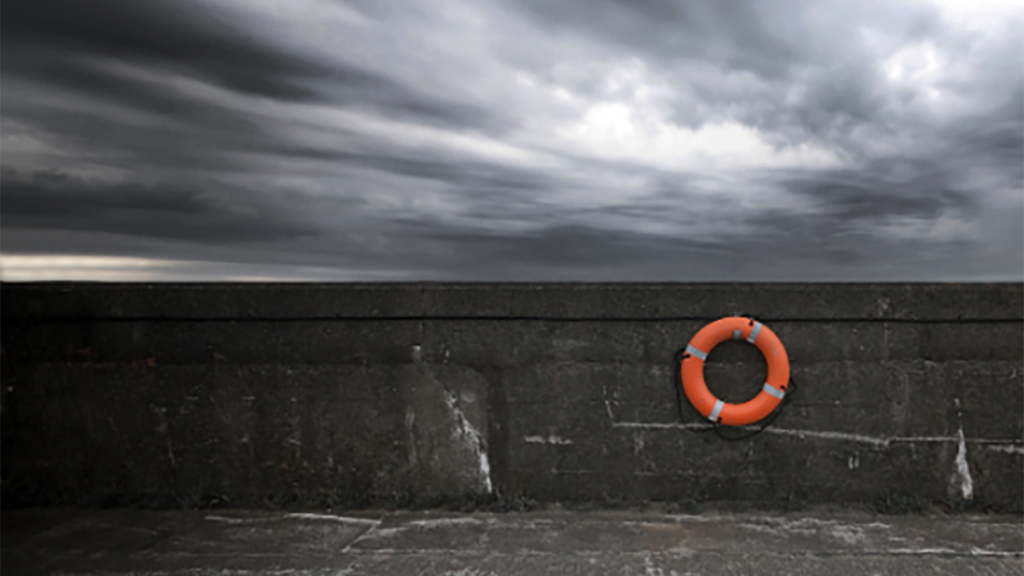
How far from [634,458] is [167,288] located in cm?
320

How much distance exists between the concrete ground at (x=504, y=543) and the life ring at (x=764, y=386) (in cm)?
60

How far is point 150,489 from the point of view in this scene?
3.97m

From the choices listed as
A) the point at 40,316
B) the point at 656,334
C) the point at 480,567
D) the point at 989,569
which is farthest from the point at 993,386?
the point at 40,316

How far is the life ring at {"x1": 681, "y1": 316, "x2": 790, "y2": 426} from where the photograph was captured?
368cm

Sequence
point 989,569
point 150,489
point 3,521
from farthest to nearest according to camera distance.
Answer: point 150,489 < point 3,521 < point 989,569

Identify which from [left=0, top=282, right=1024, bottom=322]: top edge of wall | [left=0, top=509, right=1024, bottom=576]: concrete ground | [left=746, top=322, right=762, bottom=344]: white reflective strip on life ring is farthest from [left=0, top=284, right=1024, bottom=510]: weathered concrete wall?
[left=0, top=509, right=1024, bottom=576]: concrete ground

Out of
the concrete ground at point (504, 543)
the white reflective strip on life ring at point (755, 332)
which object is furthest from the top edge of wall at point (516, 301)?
the concrete ground at point (504, 543)

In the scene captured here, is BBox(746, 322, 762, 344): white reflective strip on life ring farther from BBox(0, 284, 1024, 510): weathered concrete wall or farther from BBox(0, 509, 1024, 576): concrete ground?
BBox(0, 509, 1024, 576): concrete ground

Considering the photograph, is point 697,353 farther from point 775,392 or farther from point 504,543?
point 504,543

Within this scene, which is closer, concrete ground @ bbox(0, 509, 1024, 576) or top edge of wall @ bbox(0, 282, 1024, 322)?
concrete ground @ bbox(0, 509, 1024, 576)

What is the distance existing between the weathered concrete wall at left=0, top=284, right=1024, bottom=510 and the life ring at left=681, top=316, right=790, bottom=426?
105 millimetres

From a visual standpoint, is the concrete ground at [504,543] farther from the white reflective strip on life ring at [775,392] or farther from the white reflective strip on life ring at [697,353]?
the white reflective strip on life ring at [697,353]

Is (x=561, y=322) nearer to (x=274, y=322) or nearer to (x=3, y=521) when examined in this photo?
(x=274, y=322)

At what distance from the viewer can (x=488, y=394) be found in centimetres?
385
